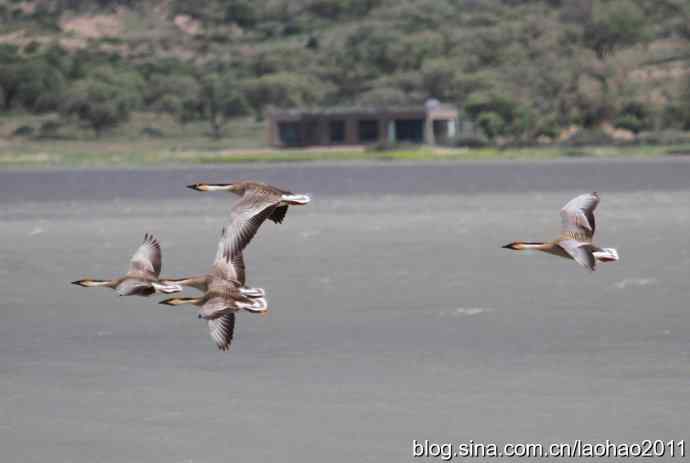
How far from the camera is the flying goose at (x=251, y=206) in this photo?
11.2 metres

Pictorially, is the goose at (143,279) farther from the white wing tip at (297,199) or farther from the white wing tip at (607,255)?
the white wing tip at (607,255)

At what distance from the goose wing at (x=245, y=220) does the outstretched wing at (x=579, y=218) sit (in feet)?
7.40

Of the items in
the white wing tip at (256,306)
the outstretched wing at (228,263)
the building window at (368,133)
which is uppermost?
the outstretched wing at (228,263)

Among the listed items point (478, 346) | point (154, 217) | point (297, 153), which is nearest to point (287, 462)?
point (478, 346)

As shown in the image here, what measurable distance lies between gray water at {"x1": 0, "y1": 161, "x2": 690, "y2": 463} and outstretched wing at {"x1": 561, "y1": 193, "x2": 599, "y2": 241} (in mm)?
9544

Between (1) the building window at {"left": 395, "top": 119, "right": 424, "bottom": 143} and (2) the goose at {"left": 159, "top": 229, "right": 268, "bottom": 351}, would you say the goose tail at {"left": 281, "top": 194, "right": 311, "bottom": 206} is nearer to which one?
(2) the goose at {"left": 159, "top": 229, "right": 268, "bottom": 351}

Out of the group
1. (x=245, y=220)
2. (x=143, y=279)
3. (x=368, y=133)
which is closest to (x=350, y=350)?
(x=143, y=279)

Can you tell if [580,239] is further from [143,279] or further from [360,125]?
[360,125]

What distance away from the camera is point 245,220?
1123 cm

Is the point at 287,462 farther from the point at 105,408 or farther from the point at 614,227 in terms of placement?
the point at 614,227

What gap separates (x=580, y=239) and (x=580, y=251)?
0.21 metres

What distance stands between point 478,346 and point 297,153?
15340 cm

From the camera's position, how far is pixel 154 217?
80.8m

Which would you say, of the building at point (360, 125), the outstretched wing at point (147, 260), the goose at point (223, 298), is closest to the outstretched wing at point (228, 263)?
the goose at point (223, 298)
